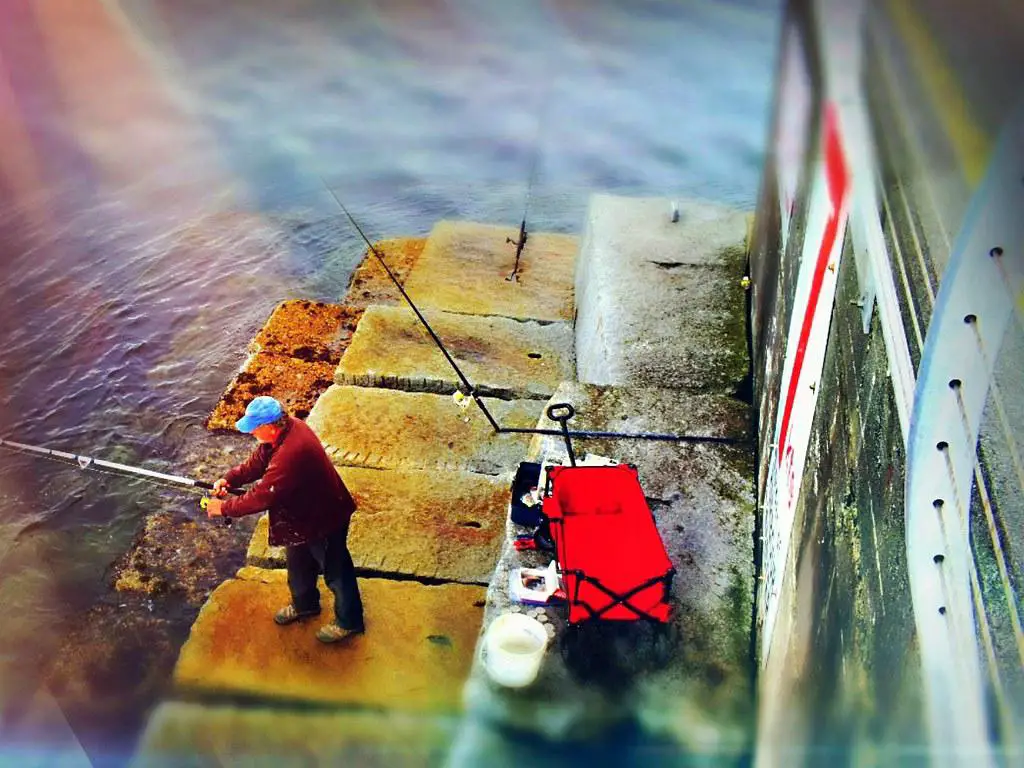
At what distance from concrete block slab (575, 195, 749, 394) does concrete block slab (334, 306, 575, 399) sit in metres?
0.20

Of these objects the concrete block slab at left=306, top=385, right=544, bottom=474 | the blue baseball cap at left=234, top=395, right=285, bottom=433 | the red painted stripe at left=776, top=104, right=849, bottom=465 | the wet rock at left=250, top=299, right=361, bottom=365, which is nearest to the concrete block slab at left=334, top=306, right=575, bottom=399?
the concrete block slab at left=306, top=385, right=544, bottom=474

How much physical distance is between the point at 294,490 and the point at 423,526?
86 cm

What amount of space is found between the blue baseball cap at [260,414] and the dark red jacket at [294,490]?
0.08m

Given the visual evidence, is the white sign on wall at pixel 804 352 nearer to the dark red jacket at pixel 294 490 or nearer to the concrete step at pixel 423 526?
the concrete step at pixel 423 526

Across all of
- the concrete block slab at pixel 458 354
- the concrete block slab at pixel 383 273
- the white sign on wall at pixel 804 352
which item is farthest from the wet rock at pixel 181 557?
the white sign on wall at pixel 804 352

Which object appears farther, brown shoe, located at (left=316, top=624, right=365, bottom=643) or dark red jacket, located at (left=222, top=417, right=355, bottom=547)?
brown shoe, located at (left=316, top=624, right=365, bottom=643)

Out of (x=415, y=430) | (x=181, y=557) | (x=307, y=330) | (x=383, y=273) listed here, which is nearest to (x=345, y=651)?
(x=181, y=557)

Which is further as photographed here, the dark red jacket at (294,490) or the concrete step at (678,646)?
the dark red jacket at (294,490)

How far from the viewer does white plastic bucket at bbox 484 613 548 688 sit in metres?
2.46

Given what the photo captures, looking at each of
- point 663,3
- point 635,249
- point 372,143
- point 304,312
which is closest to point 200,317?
point 304,312

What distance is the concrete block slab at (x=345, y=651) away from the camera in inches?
113

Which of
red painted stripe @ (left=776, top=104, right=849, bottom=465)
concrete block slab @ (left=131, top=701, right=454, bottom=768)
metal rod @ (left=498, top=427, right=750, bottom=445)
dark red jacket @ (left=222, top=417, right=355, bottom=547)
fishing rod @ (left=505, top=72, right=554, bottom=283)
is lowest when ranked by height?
concrete block slab @ (left=131, top=701, right=454, bottom=768)

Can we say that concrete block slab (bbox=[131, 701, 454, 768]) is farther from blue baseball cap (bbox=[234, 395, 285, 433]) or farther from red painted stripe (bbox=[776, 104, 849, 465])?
red painted stripe (bbox=[776, 104, 849, 465])

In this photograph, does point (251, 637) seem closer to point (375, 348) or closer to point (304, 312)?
point (375, 348)
